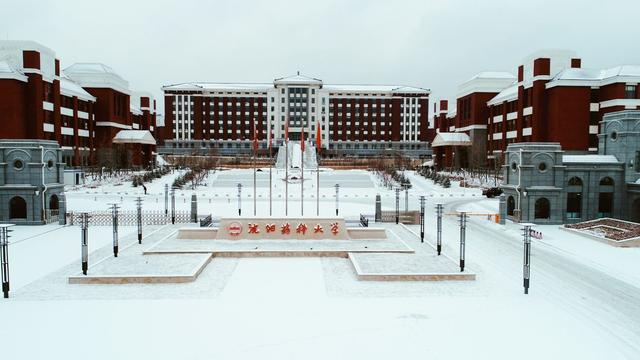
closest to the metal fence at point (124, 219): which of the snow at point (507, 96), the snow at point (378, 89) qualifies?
the snow at point (507, 96)

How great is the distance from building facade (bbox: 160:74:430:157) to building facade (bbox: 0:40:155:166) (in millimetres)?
26992

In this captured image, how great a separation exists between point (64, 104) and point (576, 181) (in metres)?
68.0

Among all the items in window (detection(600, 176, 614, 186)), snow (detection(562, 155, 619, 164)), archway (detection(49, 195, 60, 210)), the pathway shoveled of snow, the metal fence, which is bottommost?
the pathway shoveled of snow

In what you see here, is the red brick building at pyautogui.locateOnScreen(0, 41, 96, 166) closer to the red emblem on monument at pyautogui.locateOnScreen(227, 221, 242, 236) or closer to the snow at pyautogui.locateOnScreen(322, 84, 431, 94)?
the red emblem on monument at pyautogui.locateOnScreen(227, 221, 242, 236)

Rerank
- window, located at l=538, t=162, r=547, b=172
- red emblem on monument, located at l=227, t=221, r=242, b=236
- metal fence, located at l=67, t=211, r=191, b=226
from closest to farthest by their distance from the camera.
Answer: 1. red emblem on monument, located at l=227, t=221, r=242, b=236
2. metal fence, located at l=67, t=211, r=191, b=226
3. window, located at l=538, t=162, r=547, b=172

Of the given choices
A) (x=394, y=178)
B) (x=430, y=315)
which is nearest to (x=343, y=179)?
(x=394, y=178)

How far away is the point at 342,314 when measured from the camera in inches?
628

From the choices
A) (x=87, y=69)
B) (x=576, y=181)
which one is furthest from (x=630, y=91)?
(x=87, y=69)

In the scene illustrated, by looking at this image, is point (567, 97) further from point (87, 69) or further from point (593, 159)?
point (87, 69)

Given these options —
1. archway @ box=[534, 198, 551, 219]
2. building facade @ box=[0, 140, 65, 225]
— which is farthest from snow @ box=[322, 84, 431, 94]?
building facade @ box=[0, 140, 65, 225]

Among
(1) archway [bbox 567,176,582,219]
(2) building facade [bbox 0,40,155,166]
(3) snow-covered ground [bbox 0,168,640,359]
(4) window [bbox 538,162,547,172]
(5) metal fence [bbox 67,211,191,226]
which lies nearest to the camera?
(3) snow-covered ground [bbox 0,168,640,359]

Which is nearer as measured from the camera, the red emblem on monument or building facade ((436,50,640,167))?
the red emblem on monument

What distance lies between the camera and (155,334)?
14281 millimetres

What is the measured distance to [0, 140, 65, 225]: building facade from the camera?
113 feet
